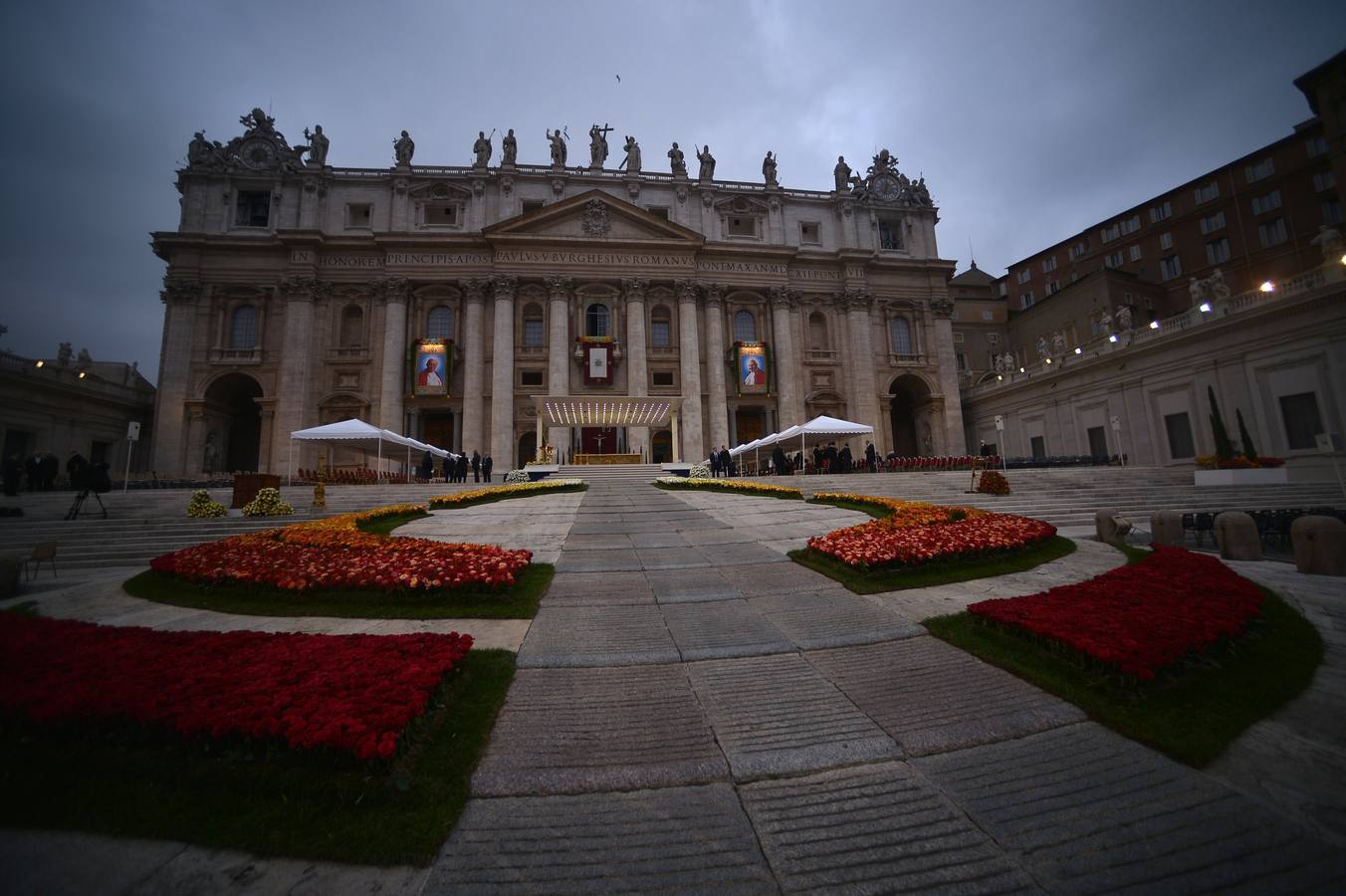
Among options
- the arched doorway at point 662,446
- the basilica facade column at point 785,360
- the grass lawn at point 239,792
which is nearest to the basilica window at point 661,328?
the arched doorway at point 662,446

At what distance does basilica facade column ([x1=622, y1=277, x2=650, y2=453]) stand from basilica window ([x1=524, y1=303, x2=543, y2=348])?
6.77 metres

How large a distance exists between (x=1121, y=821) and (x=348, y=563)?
881cm

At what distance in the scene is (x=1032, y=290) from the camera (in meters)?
56.2

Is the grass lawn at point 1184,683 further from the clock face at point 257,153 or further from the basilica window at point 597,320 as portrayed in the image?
the clock face at point 257,153

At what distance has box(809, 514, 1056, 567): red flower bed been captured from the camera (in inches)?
309

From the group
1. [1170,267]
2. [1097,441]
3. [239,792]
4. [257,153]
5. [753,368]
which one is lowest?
[239,792]

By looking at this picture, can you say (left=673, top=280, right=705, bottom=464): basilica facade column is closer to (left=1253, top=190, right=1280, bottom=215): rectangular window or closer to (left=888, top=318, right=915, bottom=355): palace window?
(left=888, top=318, right=915, bottom=355): palace window

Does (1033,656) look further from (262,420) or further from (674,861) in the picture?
(262,420)

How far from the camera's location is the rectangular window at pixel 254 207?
1567 inches

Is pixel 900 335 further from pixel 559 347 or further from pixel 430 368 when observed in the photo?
pixel 430 368

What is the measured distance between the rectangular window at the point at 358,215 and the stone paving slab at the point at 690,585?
146 ft

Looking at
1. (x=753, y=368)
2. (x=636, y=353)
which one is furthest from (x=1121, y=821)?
(x=753, y=368)

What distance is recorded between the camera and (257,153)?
4038cm

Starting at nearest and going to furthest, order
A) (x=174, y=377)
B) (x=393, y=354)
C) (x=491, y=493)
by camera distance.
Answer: (x=491, y=493) → (x=174, y=377) → (x=393, y=354)
